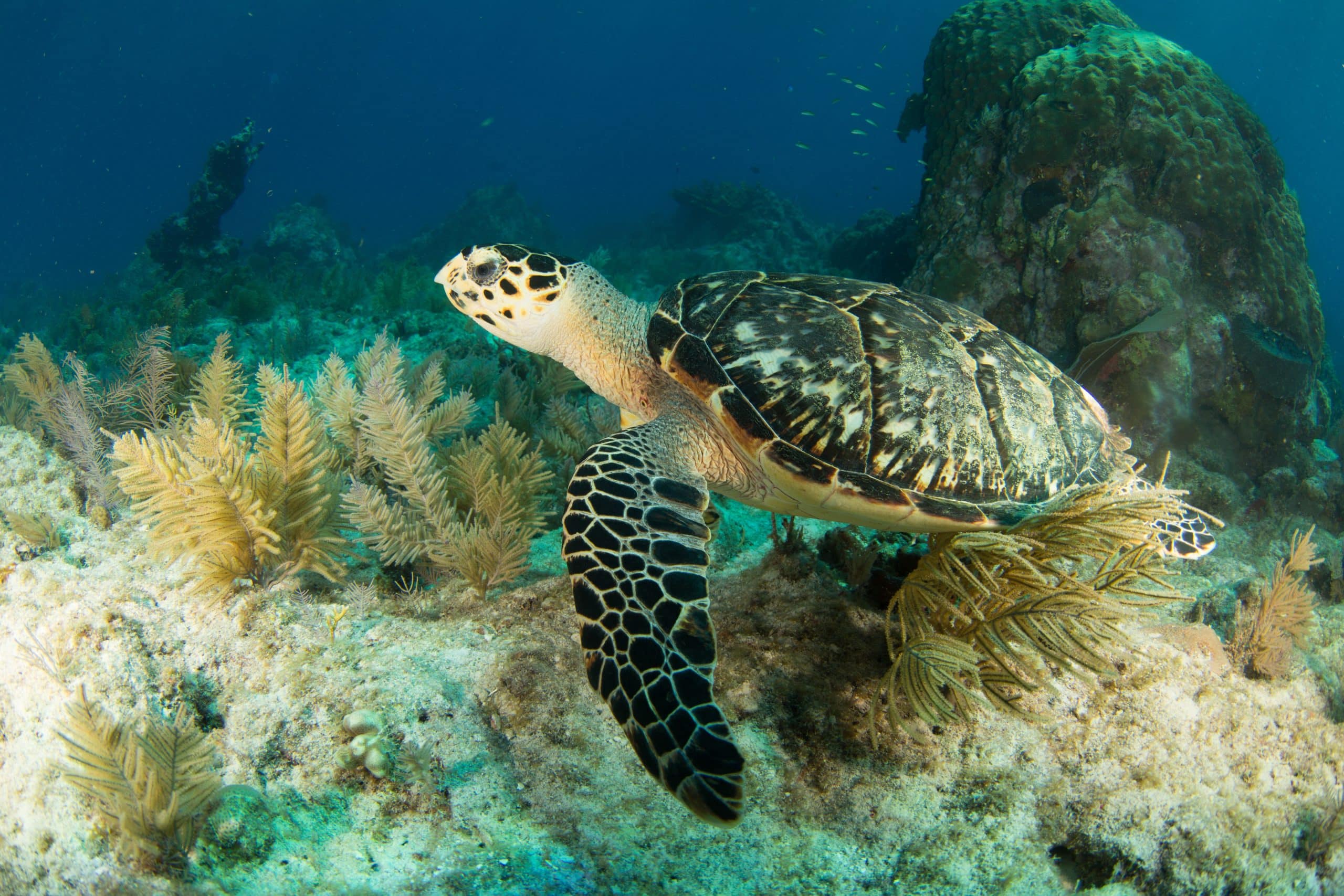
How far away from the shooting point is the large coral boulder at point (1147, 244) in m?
5.08

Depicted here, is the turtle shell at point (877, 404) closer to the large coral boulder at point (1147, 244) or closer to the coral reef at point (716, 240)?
the large coral boulder at point (1147, 244)

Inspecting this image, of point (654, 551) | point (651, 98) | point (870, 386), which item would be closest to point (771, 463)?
point (870, 386)

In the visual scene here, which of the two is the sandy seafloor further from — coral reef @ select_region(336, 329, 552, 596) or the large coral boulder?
the large coral boulder

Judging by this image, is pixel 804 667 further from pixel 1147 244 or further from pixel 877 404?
pixel 1147 244

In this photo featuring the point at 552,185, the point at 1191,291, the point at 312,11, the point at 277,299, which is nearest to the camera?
the point at 1191,291

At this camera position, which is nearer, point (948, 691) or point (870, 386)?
point (948, 691)

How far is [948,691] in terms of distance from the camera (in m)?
1.86

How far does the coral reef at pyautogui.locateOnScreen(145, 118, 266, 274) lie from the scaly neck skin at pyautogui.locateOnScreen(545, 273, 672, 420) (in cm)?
1342

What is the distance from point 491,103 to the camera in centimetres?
8112

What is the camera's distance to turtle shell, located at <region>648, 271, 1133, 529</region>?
7.29 ft

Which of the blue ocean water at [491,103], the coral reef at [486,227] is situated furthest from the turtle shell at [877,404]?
the blue ocean water at [491,103]

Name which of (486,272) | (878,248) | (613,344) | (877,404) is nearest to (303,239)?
(878,248)

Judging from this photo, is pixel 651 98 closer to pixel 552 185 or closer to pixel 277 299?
pixel 552 185

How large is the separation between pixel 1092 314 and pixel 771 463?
4866 millimetres
